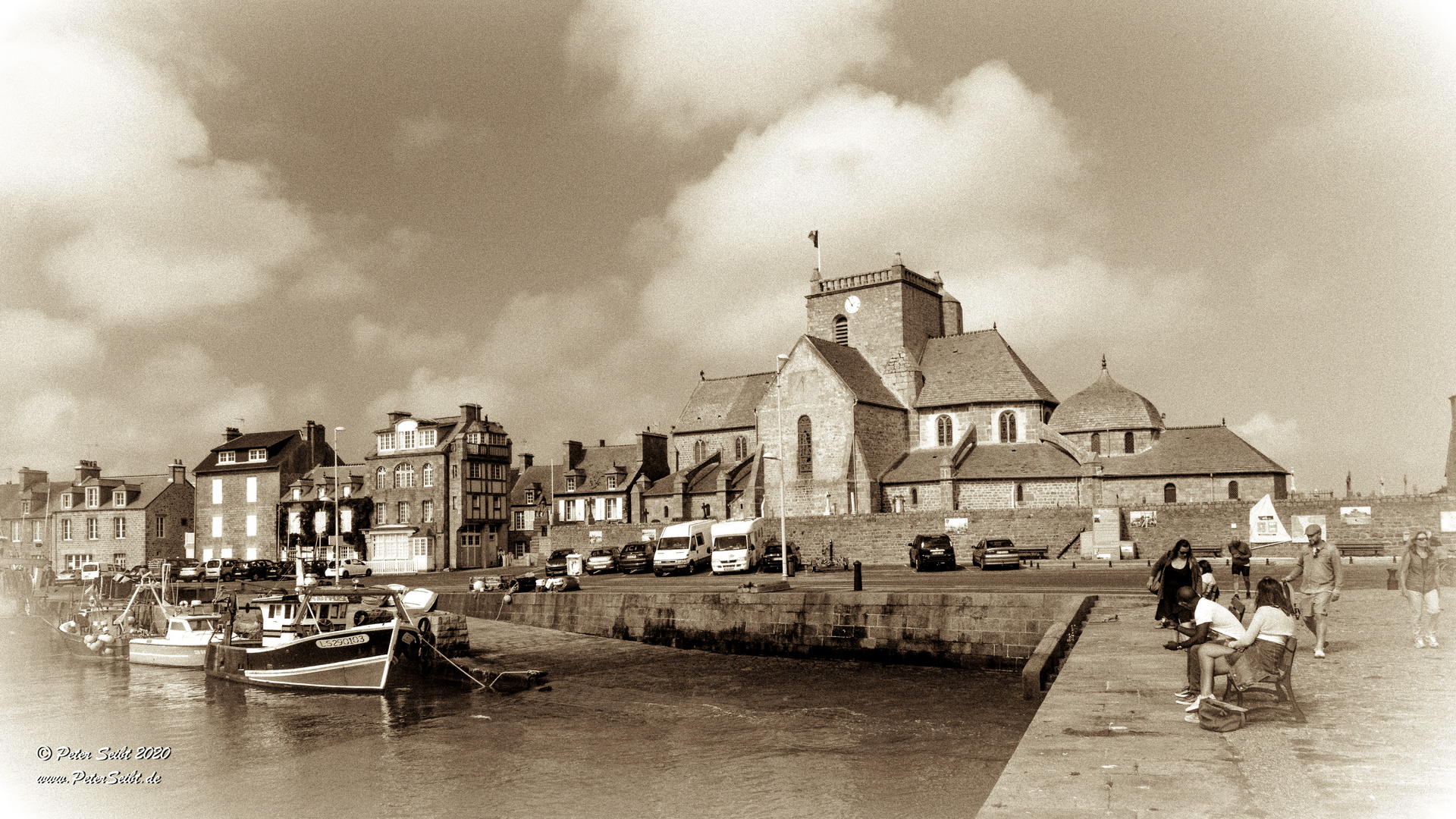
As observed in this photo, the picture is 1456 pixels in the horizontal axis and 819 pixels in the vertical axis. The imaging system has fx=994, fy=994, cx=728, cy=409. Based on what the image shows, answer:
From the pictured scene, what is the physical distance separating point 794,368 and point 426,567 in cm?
2607

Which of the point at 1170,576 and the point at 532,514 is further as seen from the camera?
the point at 532,514

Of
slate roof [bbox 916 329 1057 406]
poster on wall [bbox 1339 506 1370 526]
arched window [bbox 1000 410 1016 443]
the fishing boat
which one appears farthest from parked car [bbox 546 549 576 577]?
poster on wall [bbox 1339 506 1370 526]

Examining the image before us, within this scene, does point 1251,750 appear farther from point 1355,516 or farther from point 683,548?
point 1355,516

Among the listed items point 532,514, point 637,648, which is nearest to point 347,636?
point 637,648

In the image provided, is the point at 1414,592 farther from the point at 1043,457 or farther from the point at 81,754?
the point at 1043,457

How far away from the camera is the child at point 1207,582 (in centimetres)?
1367

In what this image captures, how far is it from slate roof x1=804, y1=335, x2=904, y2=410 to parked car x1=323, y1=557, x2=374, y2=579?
95.3 ft

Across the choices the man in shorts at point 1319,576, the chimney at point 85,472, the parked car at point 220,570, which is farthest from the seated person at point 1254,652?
the chimney at point 85,472

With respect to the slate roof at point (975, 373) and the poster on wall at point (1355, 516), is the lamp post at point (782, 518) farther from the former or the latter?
the poster on wall at point (1355, 516)

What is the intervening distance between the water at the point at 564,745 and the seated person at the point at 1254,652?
14.1ft

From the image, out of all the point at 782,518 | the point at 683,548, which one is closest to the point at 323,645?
the point at 782,518

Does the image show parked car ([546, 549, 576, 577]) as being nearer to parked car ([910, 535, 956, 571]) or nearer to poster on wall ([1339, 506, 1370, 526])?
parked car ([910, 535, 956, 571])

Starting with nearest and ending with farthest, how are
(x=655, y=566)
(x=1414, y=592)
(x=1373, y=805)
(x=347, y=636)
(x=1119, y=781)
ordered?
1. (x=1373, y=805)
2. (x=1119, y=781)
3. (x=1414, y=592)
4. (x=347, y=636)
5. (x=655, y=566)

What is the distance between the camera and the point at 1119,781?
25.2 ft
